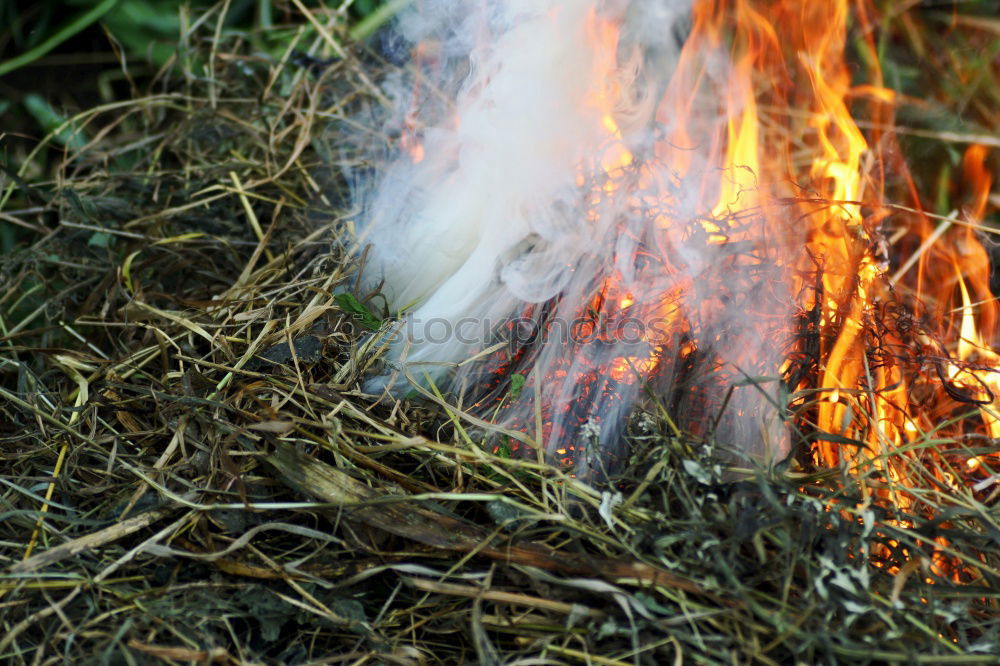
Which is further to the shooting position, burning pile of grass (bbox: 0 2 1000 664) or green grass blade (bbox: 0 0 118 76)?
green grass blade (bbox: 0 0 118 76)

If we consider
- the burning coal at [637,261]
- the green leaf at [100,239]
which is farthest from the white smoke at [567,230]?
the green leaf at [100,239]

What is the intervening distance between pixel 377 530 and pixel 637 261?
0.72 metres

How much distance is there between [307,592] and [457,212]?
850mm

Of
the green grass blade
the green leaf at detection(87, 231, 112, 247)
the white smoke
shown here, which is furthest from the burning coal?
the green grass blade

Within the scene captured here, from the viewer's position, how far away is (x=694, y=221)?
164cm

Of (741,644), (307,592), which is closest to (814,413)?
(741,644)

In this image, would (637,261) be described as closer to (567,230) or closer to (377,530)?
(567,230)

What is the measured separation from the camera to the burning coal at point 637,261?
5.11ft

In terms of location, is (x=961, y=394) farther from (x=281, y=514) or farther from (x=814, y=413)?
(x=281, y=514)

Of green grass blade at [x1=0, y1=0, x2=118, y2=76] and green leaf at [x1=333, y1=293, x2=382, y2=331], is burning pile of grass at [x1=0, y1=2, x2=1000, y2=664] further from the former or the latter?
green grass blade at [x1=0, y1=0, x2=118, y2=76]

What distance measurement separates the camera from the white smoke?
1.57 metres

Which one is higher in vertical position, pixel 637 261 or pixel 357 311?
pixel 357 311

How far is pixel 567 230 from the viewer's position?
167 cm

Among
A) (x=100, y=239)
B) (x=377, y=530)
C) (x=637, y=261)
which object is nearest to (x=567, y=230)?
(x=637, y=261)
